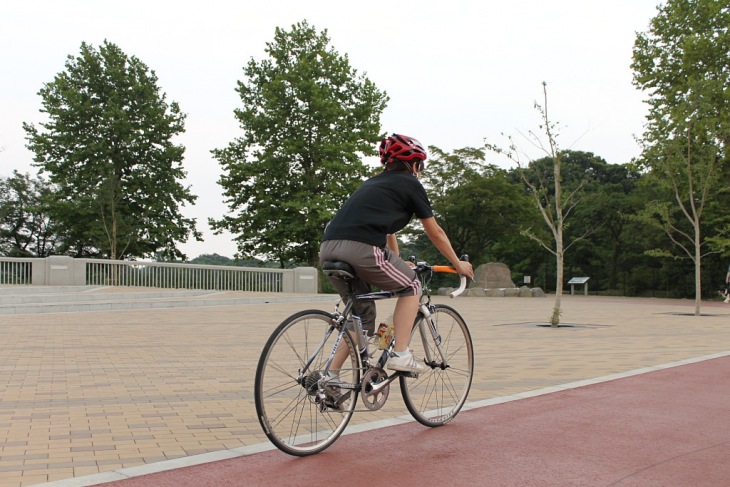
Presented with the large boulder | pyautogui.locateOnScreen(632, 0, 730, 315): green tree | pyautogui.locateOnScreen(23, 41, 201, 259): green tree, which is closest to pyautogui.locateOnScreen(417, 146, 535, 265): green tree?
the large boulder

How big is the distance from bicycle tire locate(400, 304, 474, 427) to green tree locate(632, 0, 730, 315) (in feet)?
57.3

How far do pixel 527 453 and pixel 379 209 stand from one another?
1746 mm

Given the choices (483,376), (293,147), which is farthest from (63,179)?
(483,376)

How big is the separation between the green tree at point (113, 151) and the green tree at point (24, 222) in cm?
287

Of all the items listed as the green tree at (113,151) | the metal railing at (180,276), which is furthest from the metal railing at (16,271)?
the green tree at (113,151)

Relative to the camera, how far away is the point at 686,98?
2291cm

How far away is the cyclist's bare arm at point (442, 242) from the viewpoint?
4566 mm

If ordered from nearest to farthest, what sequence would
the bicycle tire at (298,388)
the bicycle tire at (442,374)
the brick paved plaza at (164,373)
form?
the bicycle tire at (298,388) → the brick paved plaza at (164,373) → the bicycle tire at (442,374)

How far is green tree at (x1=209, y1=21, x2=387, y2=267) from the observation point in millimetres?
36219

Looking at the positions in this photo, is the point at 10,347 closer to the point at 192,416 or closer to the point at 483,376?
the point at 192,416

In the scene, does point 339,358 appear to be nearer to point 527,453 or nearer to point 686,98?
point 527,453

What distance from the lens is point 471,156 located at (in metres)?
45.4

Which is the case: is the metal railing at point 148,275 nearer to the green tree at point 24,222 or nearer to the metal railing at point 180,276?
the metal railing at point 180,276

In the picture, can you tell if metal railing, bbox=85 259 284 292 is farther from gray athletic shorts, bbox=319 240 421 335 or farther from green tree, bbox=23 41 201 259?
gray athletic shorts, bbox=319 240 421 335
